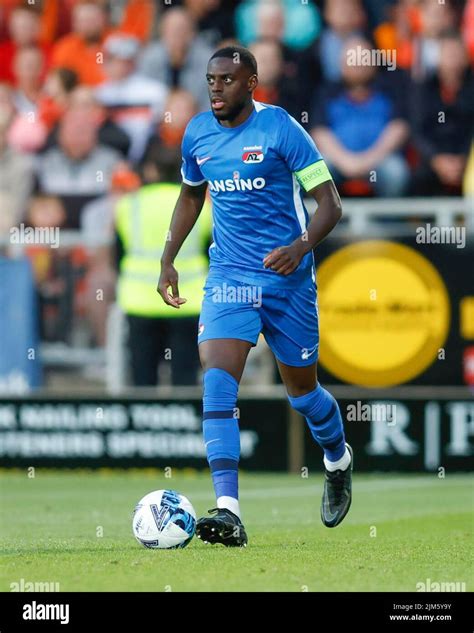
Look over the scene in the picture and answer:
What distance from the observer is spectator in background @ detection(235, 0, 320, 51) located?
50.3ft

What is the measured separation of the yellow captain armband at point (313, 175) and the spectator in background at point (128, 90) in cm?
816

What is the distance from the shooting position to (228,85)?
750 centimetres

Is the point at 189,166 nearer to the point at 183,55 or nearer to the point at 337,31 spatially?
the point at 337,31

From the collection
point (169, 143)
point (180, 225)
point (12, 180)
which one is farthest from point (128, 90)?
point (180, 225)

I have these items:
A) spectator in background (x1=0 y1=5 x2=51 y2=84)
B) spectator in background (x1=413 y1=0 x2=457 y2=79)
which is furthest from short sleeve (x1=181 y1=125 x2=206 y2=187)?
spectator in background (x1=0 y1=5 x2=51 y2=84)

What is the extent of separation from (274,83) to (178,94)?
4.60 feet

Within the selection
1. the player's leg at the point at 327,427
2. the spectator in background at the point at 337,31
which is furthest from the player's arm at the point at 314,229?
the spectator in background at the point at 337,31

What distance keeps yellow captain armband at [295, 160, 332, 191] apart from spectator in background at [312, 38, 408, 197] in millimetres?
6726

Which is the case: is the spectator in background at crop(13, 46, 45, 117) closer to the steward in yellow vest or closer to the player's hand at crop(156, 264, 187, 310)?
the steward in yellow vest

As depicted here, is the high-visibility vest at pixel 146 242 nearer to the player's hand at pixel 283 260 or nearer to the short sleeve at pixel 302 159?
the short sleeve at pixel 302 159

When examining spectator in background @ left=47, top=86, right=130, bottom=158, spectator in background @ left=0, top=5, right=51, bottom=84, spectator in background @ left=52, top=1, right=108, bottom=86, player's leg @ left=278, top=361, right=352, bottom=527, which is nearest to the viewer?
player's leg @ left=278, top=361, right=352, bottom=527

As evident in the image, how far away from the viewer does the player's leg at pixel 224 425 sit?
7.31 m

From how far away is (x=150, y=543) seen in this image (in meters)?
7.36
